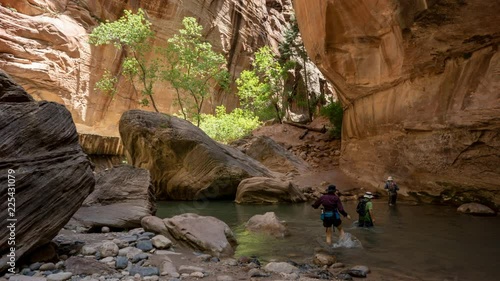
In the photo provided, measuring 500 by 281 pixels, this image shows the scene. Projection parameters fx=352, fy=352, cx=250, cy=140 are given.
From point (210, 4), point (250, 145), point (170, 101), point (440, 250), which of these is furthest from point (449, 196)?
point (210, 4)

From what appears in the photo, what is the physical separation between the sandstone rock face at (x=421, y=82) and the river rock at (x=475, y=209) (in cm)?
60

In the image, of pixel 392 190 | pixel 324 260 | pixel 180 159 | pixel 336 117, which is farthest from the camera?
pixel 336 117

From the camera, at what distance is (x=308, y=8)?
18062 millimetres

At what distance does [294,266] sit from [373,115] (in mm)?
13273

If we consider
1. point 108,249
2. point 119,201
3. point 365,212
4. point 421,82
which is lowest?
point 119,201

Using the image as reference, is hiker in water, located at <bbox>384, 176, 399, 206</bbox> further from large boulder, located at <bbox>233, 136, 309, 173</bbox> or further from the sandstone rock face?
large boulder, located at <bbox>233, 136, 309, 173</bbox>

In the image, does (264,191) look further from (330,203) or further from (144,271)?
(144,271)

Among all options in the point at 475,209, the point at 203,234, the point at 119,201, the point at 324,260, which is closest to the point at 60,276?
the point at 203,234

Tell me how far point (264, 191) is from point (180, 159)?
15.1 ft

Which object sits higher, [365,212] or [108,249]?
[365,212]

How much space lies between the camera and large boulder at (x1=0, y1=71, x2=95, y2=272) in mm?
4863

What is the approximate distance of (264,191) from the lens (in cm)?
1603

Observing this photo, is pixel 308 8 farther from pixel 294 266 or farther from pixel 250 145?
pixel 294 266

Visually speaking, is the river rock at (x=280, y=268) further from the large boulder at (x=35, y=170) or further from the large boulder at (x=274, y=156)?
the large boulder at (x=274, y=156)
